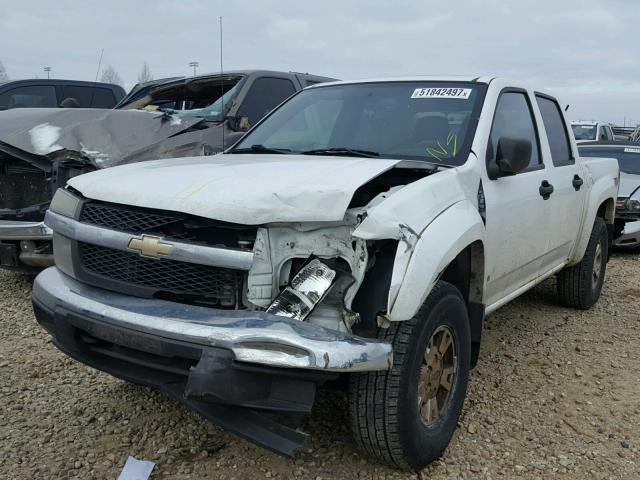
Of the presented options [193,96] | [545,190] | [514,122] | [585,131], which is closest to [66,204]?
[514,122]

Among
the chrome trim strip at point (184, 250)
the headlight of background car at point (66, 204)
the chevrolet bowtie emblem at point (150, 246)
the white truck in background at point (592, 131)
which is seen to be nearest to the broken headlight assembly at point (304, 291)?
the chrome trim strip at point (184, 250)

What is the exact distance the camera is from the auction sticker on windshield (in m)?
3.68

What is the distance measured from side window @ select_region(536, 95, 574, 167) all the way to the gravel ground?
4.45 feet

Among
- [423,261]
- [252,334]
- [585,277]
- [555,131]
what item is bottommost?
[585,277]

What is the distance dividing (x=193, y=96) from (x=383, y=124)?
3554 millimetres

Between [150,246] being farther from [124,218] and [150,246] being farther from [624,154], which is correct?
[624,154]

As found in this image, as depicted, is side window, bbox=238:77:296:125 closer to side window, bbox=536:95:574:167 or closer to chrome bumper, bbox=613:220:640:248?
side window, bbox=536:95:574:167

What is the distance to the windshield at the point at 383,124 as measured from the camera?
3469 mm

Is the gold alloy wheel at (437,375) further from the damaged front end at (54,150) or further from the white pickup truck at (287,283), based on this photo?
the damaged front end at (54,150)

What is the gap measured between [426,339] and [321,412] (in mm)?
974

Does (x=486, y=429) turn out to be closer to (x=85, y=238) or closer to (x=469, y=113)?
(x=469, y=113)

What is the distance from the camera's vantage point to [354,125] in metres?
3.79

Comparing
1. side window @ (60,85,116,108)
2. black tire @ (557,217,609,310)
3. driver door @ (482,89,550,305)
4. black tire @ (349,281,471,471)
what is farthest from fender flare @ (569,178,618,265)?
side window @ (60,85,116,108)

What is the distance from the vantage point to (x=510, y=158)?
3.32 m
